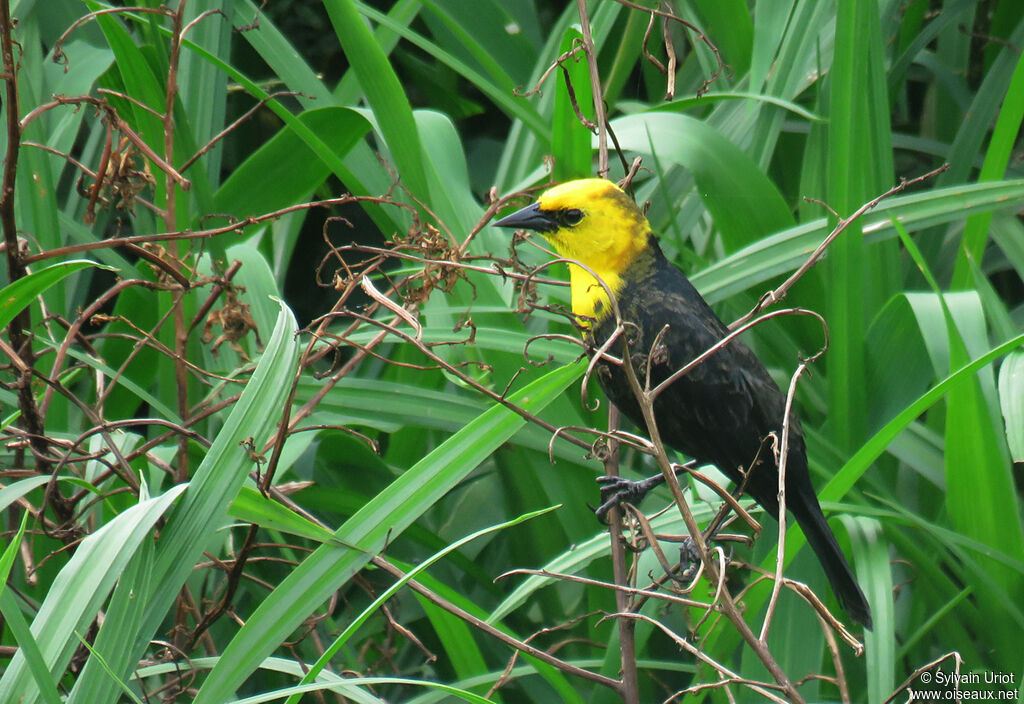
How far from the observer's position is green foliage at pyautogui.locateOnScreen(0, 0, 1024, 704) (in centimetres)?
152

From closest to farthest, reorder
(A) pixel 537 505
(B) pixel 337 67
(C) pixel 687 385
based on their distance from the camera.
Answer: (C) pixel 687 385
(A) pixel 537 505
(B) pixel 337 67

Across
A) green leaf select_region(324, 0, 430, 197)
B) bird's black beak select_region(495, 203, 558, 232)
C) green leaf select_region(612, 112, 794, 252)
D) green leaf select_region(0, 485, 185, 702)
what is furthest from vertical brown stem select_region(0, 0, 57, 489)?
green leaf select_region(612, 112, 794, 252)

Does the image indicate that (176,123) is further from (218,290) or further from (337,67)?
(337,67)

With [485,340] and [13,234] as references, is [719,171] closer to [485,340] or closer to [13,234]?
[485,340]

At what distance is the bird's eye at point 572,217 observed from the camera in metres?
1.77

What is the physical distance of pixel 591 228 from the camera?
181 cm

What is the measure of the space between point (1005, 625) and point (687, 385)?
0.67 meters

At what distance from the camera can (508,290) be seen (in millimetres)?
2012

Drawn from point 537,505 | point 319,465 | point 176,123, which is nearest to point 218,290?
point 176,123

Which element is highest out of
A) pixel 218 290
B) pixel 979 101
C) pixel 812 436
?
pixel 979 101

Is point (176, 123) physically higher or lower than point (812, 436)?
higher

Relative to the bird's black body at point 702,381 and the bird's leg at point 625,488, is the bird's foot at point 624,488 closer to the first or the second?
the bird's leg at point 625,488

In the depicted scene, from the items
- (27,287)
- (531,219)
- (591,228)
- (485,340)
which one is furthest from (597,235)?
(27,287)

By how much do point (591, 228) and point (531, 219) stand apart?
0.13m
